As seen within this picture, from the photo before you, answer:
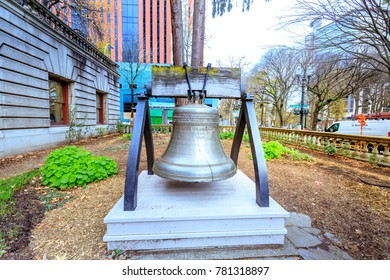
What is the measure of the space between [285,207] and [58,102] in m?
10.3

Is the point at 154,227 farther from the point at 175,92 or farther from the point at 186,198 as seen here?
the point at 175,92

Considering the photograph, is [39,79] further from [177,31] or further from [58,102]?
[177,31]

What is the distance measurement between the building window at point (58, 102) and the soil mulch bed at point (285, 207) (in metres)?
4.86

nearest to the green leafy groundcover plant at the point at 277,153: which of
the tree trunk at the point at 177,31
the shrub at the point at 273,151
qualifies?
the shrub at the point at 273,151

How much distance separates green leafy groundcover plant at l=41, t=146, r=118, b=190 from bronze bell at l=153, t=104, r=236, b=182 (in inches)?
83.4

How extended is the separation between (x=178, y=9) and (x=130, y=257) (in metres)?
4.02

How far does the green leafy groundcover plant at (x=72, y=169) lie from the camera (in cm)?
339

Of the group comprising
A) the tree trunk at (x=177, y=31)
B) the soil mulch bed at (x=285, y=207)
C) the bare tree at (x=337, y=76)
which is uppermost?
the bare tree at (x=337, y=76)

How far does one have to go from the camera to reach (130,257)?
69.0 inches

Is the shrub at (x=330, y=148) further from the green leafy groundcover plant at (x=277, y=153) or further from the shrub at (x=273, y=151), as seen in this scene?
the shrub at (x=273, y=151)

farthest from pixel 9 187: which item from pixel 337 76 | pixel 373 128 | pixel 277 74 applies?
pixel 277 74

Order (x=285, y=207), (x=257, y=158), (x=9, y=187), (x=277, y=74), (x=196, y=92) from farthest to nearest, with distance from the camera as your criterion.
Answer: (x=277, y=74) < (x=9, y=187) < (x=285, y=207) < (x=196, y=92) < (x=257, y=158)

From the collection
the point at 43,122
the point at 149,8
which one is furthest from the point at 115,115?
the point at 149,8

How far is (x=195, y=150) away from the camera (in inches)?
84.4
